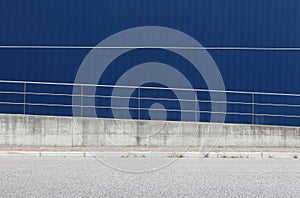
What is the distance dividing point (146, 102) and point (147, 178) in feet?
27.9

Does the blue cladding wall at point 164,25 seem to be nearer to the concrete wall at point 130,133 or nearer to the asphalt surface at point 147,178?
the concrete wall at point 130,133

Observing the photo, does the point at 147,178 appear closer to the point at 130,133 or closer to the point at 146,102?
the point at 130,133

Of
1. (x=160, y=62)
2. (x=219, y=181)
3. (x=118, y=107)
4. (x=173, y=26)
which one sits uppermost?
(x=173, y=26)

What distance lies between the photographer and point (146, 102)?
17.0 meters

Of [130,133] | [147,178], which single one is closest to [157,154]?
[130,133]

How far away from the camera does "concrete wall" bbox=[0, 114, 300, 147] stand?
14.8m

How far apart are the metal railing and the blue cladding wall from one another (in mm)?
50

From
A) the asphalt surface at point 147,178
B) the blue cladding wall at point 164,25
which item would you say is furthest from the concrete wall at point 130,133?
the asphalt surface at point 147,178

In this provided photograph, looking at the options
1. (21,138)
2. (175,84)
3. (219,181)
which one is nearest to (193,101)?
(175,84)

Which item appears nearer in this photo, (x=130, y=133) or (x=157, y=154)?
(x=157, y=154)

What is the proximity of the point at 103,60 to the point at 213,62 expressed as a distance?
3.63 m

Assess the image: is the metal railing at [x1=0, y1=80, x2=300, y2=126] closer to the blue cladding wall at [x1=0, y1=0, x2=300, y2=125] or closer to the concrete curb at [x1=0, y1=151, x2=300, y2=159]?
the blue cladding wall at [x1=0, y1=0, x2=300, y2=125]

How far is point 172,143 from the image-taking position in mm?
15219

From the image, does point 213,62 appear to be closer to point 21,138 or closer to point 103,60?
point 103,60
